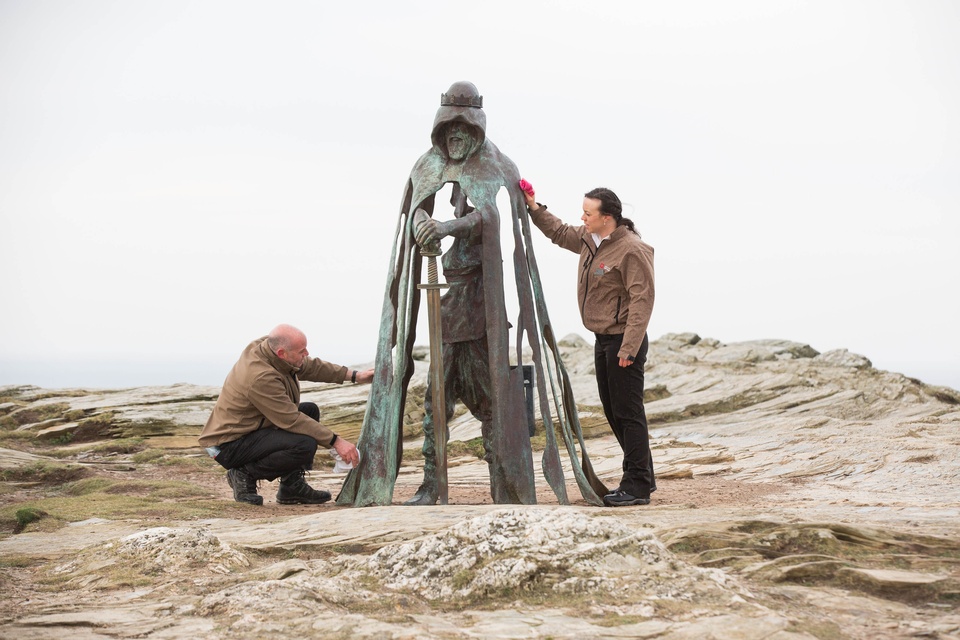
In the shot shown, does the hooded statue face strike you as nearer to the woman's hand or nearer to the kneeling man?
the woman's hand

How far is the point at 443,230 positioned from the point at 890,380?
11.9m

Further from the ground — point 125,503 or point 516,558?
point 516,558

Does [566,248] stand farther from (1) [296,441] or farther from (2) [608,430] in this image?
(2) [608,430]

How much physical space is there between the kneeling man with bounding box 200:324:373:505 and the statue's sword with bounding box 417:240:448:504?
0.97 metres

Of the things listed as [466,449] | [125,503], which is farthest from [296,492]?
[466,449]

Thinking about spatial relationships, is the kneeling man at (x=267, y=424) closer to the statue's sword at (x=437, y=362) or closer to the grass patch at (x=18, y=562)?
the statue's sword at (x=437, y=362)

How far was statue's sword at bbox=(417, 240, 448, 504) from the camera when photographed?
7602 mm

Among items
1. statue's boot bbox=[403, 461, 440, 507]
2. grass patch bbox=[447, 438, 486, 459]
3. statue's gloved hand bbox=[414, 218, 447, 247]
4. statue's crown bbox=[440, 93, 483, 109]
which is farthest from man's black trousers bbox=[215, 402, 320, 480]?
grass patch bbox=[447, 438, 486, 459]

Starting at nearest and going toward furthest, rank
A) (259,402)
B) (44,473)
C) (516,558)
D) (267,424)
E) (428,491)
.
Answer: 1. (516,558)
2. (428,491)
3. (259,402)
4. (267,424)
5. (44,473)

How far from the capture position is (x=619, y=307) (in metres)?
7.71

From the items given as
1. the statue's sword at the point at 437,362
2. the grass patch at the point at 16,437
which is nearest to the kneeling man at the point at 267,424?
the statue's sword at the point at 437,362

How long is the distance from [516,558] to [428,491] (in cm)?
329

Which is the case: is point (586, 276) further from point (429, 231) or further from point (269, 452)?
point (269, 452)

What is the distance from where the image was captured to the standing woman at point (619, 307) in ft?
24.7
